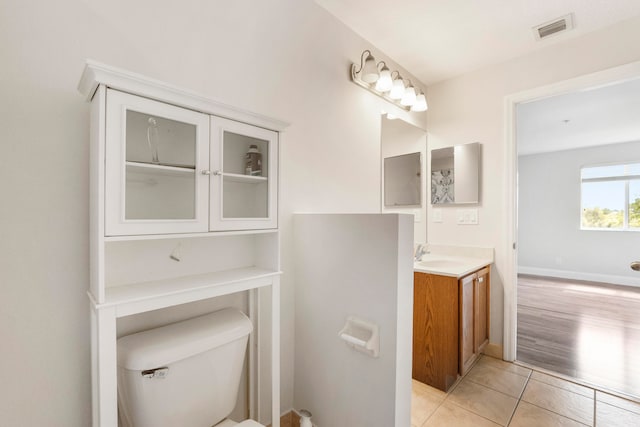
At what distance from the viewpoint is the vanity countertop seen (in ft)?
6.69

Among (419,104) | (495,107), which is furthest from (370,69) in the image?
(495,107)

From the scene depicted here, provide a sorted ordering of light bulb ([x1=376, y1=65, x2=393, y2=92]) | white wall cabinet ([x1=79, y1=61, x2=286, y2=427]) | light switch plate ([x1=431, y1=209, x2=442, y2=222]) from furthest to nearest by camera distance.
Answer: light switch plate ([x1=431, y1=209, x2=442, y2=222]) → light bulb ([x1=376, y1=65, x2=393, y2=92]) → white wall cabinet ([x1=79, y1=61, x2=286, y2=427])

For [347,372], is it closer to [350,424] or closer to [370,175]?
[350,424]

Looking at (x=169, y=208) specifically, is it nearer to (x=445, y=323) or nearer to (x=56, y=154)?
(x=56, y=154)

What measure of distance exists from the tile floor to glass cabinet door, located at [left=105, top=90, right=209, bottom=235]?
1.62 m

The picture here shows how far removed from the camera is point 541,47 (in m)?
2.13

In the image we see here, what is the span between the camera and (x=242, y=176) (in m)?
1.13

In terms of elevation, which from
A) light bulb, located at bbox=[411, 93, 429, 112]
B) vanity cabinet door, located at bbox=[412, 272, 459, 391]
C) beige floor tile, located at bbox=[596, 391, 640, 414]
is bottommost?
beige floor tile, located at bbox=[596, 391, 640, 414]

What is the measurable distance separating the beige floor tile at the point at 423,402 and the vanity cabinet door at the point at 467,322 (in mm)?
265

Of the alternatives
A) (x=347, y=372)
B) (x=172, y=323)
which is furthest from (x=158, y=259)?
(x=347, y=372)

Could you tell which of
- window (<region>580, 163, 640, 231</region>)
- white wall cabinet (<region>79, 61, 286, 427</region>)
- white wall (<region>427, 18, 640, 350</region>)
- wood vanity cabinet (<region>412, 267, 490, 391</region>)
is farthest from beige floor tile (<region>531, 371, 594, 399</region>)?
window (<region>580, 163, 640, 231</region>)

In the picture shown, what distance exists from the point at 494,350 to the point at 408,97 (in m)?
2.12

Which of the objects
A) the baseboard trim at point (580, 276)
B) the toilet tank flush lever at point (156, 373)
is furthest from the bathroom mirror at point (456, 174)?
the baseboard trim at point (580, 276)

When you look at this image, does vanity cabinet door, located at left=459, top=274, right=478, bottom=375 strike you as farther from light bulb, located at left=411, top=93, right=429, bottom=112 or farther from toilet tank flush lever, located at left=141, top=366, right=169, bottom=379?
toilet tank flush lever, located at left=141, top=366, right=169, bottom=379
